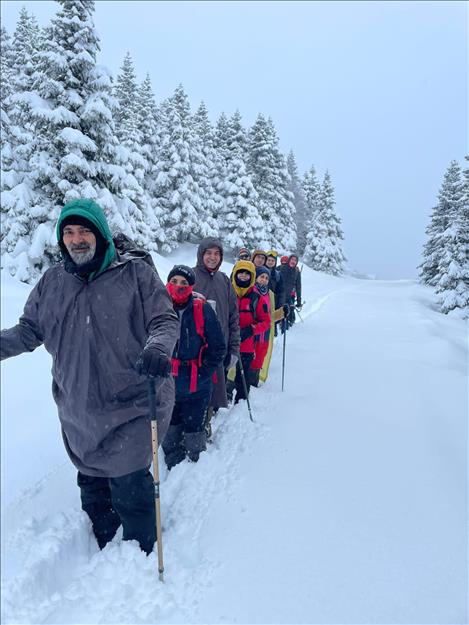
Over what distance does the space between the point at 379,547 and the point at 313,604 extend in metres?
0.78

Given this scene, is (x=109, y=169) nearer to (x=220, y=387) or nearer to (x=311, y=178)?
(x=220, y=387)

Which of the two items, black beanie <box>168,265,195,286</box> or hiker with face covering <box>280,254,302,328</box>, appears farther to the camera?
hiker with face covering <box>280,254,302,328</box>

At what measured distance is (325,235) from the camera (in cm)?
4506

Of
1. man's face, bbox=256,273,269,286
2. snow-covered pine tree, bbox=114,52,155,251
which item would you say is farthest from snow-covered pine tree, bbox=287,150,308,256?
man's face, bbox=256,273,269,286

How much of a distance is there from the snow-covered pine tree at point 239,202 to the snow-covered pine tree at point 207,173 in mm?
857

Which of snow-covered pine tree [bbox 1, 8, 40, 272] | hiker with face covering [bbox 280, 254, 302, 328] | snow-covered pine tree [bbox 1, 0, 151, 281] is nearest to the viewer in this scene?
hiker with face covering [bbox 280, 254, 302, 328]

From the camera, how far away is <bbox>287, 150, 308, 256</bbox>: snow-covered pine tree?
49.9m

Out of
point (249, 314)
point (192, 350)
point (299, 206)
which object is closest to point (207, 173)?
point (299, 206)

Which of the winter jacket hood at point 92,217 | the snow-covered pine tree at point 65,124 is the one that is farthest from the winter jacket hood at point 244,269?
the snow-covered pine tree at point 65,124

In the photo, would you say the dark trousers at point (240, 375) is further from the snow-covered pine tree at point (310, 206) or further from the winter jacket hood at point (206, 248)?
the snow-covered pine tree at point (310, 206)

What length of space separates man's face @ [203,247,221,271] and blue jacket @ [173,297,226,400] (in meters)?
0.96

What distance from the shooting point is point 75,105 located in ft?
46.1

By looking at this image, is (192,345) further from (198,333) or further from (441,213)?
(441,213)

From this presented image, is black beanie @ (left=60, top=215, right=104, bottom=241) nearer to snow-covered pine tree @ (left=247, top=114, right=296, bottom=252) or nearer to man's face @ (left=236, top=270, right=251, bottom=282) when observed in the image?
man's face @ (left=236, top=270, right=251, bottom=282)
